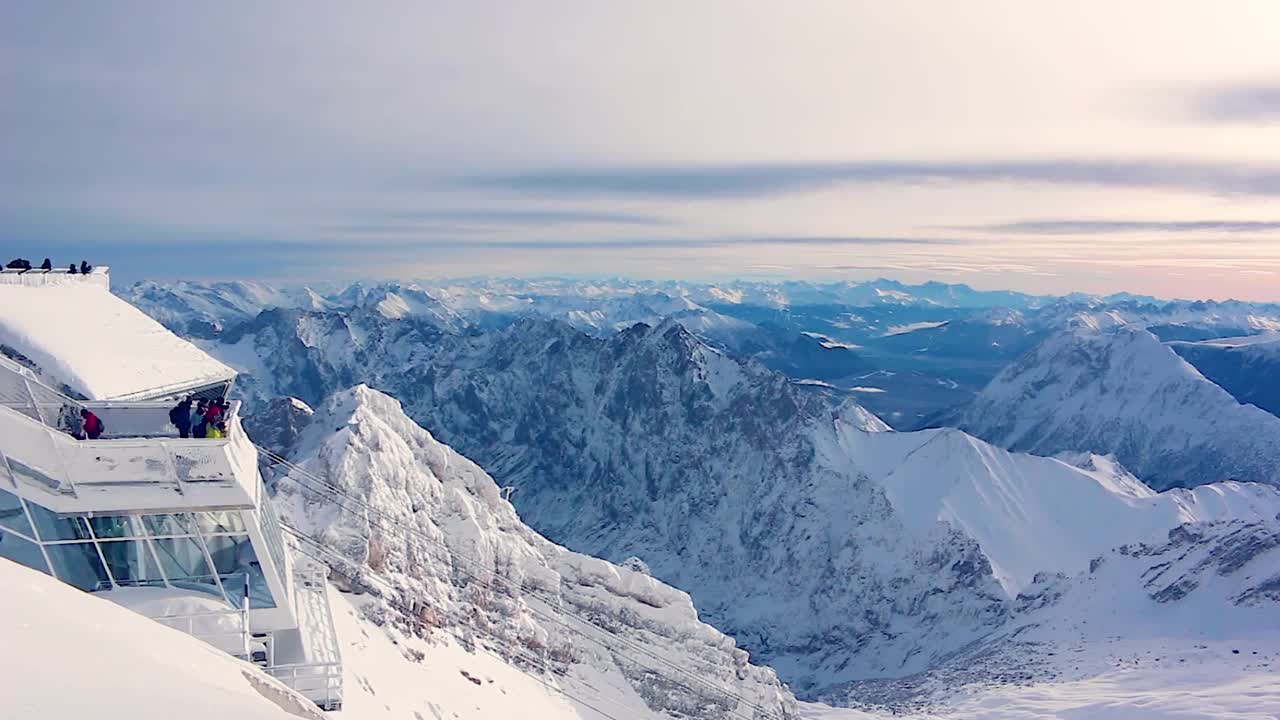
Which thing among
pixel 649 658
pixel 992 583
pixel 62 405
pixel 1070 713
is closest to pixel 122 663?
pixel 62 405

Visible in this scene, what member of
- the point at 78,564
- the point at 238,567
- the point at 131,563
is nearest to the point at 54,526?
the point at 78,564

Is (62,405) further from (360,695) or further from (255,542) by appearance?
(360,695)

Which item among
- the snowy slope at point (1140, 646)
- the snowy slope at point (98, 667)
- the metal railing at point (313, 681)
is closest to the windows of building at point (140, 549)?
the metal railing at point (313, 681)

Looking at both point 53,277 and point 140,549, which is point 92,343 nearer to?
point 53,277

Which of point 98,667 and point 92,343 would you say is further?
point 92,343

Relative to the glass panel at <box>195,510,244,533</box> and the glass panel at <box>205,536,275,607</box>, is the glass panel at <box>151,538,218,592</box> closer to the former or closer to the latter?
→ the glass panel at <box>205,536,275,607</box>

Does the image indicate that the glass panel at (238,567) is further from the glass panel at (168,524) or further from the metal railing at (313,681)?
the metal railing at (313,681)
